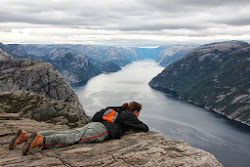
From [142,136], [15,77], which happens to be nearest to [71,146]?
[142,136]

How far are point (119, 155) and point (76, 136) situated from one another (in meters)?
3.04

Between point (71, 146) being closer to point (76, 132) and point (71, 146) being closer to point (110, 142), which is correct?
point (76, 132)

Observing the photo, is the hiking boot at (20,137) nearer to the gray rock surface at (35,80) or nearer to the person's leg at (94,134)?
the person's leg at (94,134)

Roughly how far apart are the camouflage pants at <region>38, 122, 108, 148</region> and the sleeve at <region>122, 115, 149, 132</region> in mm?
1666

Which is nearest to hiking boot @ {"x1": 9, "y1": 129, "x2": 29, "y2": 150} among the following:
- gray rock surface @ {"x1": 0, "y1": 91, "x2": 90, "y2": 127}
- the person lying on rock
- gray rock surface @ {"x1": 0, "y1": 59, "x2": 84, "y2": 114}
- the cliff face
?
the person lying on rock

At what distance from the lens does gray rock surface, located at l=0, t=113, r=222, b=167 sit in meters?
10.9

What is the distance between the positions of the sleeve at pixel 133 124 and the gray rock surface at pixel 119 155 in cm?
102

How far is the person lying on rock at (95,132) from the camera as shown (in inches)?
456

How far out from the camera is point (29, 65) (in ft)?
508

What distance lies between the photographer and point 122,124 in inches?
579

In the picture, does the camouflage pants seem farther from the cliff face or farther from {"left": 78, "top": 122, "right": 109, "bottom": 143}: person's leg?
the cliff face

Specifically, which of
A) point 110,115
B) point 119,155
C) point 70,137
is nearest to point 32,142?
point 70,137

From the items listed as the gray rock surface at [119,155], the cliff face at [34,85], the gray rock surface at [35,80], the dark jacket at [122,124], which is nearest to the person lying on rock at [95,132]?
the dark jacket at [122,124]

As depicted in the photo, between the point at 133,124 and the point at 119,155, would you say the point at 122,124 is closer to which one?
the point at 133,124
